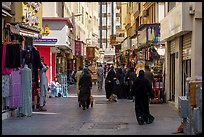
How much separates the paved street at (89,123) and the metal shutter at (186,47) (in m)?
2.15

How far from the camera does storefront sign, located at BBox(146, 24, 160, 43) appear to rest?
89.6ft

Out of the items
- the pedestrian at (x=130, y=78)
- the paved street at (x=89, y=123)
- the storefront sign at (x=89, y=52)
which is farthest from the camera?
the storefront sign at (x=89, y=52)

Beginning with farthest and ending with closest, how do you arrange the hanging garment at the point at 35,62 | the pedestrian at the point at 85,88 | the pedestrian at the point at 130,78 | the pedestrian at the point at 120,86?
the pedestrian at the point at 120,86 → the pedestrian at the point at 130,78 → the pedestrian at the point at 85,88 → the hanging garment at the point at 35,62

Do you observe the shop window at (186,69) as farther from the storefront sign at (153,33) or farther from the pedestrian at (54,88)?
the pedestrian at (54,88)

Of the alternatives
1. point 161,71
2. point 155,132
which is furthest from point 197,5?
point 161,71

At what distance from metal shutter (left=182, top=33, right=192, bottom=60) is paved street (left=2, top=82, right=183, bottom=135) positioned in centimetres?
215

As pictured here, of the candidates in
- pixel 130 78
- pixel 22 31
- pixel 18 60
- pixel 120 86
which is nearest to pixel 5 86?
pixel 18 60

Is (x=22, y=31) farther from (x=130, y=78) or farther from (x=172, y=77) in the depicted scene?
(x=130, y=78)

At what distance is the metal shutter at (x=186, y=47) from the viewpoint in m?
18.8

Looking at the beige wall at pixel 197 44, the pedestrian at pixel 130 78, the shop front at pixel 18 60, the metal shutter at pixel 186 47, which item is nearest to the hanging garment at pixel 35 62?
the shop front at pixel 18 60

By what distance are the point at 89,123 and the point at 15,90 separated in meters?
2.92

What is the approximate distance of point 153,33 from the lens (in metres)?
27.6

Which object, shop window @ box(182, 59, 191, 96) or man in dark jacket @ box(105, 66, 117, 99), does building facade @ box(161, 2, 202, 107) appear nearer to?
shop window @ box(182, 59, 191, 96)

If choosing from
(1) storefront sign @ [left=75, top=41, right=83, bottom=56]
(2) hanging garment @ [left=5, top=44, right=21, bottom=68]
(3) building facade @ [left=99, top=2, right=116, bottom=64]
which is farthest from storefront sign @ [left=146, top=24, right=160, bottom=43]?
(3) building facade @ [left=99, top=2, right=116, bottom=64]
